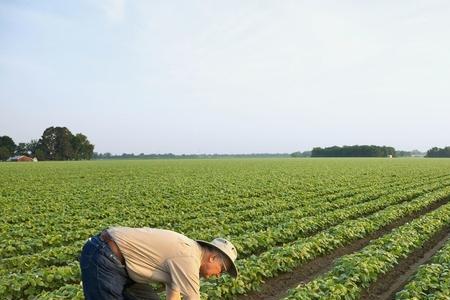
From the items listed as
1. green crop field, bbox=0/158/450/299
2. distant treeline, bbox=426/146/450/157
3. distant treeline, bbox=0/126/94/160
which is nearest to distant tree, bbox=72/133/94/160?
distant treeline, bbox=0/126/94/160

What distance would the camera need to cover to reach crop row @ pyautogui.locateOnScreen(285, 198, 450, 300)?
24.2 ft

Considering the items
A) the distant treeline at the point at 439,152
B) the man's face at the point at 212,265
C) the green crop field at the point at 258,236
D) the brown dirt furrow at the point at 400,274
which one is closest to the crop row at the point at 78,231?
the green crop field at the point at 258,236

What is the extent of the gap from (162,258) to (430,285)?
5824 millimetres

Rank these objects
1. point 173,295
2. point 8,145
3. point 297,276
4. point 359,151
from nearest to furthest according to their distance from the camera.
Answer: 1. point 173,295
2. point 297,276
3. point 8,145
4. point 359,151

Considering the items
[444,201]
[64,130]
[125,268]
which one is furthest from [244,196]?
[64,130]

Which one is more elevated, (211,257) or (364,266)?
(211,257)

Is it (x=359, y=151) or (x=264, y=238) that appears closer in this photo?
(x=264, y=238)

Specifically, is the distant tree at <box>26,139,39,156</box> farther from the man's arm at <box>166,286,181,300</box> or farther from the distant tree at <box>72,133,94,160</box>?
the man's arm at <box>166,286,181,300</box>

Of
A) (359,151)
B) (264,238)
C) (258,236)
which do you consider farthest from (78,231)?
(359,151)

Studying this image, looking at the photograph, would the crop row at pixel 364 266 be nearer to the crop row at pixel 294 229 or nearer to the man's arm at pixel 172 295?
the crop row at pixel 294 229

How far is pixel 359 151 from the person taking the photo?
15750 cm

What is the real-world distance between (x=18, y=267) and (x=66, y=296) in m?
3.27

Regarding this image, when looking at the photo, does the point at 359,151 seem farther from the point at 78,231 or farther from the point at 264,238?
the point at 78,231

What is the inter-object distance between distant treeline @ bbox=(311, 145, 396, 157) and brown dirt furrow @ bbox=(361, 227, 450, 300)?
150m
